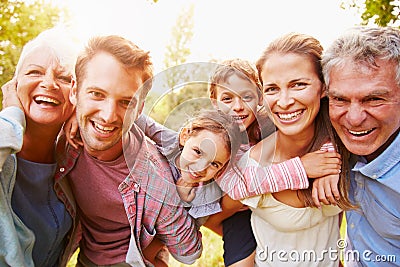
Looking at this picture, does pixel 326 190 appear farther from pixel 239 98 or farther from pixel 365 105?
pixel 239 98

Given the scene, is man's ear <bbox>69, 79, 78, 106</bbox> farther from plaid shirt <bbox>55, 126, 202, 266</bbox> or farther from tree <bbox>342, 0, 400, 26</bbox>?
tree <bbox>342, 0, 400, 26</bbox>

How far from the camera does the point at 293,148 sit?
2229mm

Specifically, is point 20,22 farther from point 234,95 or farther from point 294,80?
point 294,80

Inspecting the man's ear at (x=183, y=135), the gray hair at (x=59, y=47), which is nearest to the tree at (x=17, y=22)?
the gray hair at (x=59, y=47)

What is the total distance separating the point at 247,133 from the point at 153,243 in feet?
2.21

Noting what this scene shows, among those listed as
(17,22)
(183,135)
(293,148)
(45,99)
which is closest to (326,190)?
(293,148)

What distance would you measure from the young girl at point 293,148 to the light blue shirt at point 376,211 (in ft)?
0.23

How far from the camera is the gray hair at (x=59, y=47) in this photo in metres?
2.23

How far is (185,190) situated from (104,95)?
53 cm

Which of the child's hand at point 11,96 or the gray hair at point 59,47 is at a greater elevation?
the gray hair at point 59,47

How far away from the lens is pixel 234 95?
2.18 metres

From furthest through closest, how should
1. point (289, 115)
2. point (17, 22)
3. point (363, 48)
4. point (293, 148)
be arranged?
point (17, 22)
point (293, 148)
point (289, 115)
point (363, 48)

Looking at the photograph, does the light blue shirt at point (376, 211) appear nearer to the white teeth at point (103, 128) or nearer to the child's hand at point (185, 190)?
the child's hand at point (185, 190)

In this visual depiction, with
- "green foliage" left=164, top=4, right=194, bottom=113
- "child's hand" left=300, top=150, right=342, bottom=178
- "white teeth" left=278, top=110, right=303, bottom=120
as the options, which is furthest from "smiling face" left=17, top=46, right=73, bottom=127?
"child's hand" left=300, top=150, right=342, bottom=178
